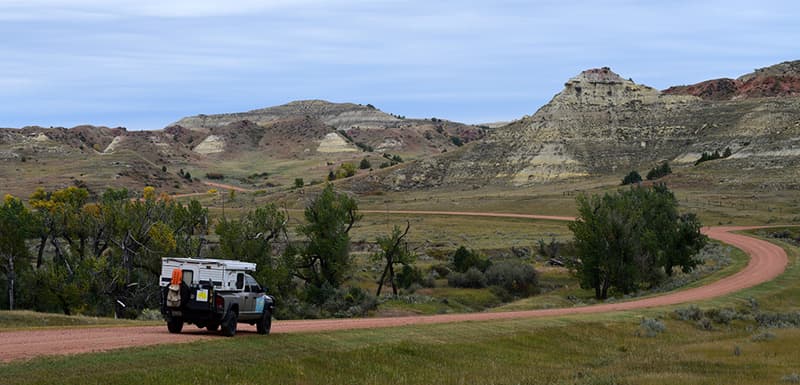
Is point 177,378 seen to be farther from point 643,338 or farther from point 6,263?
point 6,263

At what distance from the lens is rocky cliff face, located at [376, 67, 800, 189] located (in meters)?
156

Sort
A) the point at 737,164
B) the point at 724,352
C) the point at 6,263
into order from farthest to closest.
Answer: the point at 737,164 < the point at 6,263 < the point at 724,352

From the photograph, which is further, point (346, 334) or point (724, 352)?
point (724, 352)

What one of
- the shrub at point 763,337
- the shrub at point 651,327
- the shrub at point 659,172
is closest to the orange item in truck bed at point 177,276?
the shrub at point 651,327

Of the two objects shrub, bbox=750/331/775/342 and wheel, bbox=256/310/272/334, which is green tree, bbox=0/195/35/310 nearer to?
wheel, bbox=256/310/272/334

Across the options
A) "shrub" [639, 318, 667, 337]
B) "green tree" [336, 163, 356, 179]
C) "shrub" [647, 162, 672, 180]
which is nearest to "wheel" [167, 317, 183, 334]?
"shrub" [639, 318, 667, 337]

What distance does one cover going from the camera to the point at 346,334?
25.9 m

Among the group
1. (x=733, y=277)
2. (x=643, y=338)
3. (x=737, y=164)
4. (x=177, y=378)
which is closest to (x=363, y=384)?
(x=177, y=378)

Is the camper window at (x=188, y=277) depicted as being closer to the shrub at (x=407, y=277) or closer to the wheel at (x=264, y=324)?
the wheel at (x=264, y=324)

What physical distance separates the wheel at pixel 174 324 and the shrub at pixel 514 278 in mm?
39075

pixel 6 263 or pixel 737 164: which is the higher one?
pixel 737 164

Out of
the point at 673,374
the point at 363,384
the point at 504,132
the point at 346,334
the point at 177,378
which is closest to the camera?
the point at 177,378

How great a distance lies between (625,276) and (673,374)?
1296 inches

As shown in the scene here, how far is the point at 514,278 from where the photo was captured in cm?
6153
